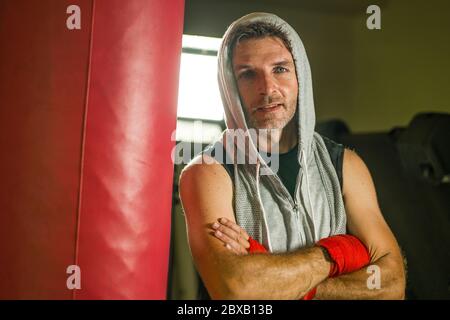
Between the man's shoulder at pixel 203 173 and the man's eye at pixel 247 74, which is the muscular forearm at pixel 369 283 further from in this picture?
the man's eye at pixel 247 74

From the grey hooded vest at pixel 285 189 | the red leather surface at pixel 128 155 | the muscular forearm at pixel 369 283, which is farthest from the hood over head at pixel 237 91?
the muscular forearm at pixel 369 283

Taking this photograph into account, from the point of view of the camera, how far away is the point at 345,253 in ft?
3.66

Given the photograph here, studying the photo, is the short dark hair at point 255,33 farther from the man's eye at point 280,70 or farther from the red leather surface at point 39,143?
the red leather surface at point 39,143

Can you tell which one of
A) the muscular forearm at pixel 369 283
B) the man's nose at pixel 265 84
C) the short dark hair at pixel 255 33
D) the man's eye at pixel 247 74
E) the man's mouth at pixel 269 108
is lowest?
the muscular forearm at pixel 369 283

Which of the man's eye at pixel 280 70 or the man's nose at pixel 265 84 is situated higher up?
the man's eye at pixel 280 70

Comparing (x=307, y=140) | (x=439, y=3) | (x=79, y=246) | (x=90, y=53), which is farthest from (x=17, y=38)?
(x=439, y=3)

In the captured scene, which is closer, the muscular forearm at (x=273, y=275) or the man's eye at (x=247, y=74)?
the muscular forearm at (x=273, y=275)

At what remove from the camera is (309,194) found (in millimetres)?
1174

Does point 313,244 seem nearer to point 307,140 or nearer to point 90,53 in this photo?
point 307,140

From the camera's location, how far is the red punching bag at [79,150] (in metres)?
1.09

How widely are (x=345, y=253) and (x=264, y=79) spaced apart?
0.38 m

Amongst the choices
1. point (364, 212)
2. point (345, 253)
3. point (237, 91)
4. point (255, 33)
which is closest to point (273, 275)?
point (345, 253)

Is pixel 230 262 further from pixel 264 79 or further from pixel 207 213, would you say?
pixel 264 79

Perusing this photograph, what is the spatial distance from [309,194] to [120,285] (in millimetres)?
412
